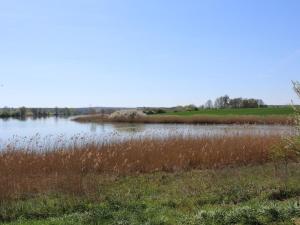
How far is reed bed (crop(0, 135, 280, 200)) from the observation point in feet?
33.3

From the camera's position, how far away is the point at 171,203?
8.47 metres

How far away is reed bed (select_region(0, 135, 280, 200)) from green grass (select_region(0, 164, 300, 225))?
651mm

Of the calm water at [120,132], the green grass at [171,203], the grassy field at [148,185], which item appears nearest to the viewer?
the green grass at [171,203]

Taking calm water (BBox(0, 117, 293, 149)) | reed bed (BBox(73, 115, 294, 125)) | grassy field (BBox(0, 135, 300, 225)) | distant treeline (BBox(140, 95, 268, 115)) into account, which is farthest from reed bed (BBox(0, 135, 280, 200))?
distant treeline (BBox(140, 95, 268, 115))

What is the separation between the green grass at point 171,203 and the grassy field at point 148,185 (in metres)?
0.01

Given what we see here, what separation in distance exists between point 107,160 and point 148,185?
319 centimetres

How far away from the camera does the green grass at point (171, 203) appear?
6.98 m

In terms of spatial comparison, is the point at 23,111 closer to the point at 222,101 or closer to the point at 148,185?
the point at 222,101

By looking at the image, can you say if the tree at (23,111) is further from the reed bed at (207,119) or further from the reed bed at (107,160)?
the reed bed at (107,160)

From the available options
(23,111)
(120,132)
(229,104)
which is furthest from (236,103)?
(120,132)

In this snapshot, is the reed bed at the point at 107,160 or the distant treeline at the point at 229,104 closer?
the reed bed at the point at 107,160

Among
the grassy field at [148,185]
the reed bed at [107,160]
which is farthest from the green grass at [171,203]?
the reed bed at [107,160]

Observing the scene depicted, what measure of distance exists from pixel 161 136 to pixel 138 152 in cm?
439

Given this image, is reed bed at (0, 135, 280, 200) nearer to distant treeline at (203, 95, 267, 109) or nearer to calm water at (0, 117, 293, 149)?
calm water at (0, 117, 293, 149)
